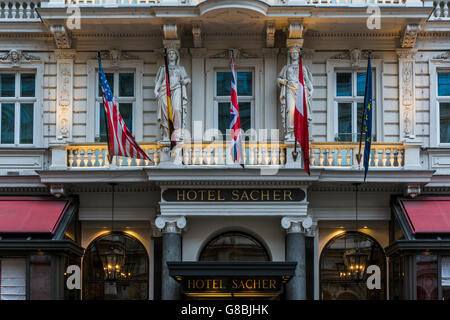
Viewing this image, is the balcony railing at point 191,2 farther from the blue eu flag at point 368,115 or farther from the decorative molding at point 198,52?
the blue eu flag at point 368,115

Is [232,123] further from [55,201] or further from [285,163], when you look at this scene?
[55,201]

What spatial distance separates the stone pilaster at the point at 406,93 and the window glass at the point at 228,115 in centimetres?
418

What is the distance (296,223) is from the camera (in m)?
25.5

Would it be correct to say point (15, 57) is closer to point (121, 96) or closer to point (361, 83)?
point (121, 96)

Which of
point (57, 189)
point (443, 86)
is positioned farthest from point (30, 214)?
point (443, 86)

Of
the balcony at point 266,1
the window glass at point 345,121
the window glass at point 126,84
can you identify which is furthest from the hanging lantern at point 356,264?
the window glass at point 126,84

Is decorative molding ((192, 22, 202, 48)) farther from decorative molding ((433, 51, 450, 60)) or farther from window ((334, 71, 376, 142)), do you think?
decorative molding ((433, 51, 450, 60))

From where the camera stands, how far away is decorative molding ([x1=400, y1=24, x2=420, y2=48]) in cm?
2639

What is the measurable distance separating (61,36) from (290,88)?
6.37 m

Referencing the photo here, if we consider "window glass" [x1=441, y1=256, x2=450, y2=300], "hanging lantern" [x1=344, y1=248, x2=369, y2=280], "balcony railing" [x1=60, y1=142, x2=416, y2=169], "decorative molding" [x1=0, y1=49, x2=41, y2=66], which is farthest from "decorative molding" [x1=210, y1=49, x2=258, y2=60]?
"window glass" [x1=441, y1=256, x2=450, y2=300]

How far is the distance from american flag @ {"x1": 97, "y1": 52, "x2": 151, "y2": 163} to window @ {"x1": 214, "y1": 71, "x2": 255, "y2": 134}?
9.85 feet

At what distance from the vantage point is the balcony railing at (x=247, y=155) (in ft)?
84.5

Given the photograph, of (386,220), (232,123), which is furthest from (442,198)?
(232,123)

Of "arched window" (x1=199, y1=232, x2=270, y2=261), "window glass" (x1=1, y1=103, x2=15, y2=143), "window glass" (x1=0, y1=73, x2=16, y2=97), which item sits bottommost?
"arched window" (x1=199, y1=232, x2=270, y2=261)
